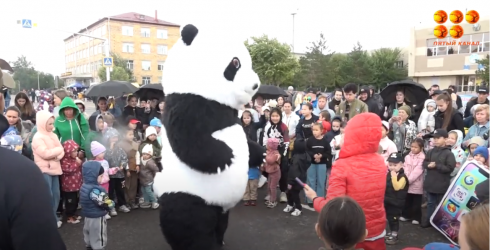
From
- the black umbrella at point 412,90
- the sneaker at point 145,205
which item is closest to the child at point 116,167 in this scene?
the sneaker at point 145,205

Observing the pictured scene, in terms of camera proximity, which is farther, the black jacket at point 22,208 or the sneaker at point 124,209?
the sneaker at point 124,209

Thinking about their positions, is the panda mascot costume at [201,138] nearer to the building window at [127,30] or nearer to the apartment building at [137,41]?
the apartment building at [137,41]

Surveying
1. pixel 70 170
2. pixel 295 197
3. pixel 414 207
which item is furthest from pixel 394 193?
pixel 70 170

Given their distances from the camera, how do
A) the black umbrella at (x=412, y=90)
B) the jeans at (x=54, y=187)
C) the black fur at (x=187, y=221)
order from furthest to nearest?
1. the black umbrella at (x=412, y=90)
2. the jeans at (x=54, y=187)
3. the black fur at (x=187, y=221)

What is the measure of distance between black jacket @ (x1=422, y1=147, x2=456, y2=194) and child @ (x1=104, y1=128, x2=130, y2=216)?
14.0ft

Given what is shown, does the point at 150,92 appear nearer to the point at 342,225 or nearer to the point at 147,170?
the point at 147,170

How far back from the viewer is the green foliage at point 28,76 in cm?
4784

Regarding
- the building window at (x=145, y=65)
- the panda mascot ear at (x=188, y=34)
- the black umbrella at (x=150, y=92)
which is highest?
the building window at (x=145, y=65)

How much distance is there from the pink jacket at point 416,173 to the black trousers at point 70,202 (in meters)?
4.67

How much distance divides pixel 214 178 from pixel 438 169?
3.10 metres

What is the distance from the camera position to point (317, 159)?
17.3 ft

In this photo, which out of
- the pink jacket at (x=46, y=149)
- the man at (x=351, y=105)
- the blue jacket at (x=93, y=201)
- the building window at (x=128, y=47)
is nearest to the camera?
the blue jacket at (x=93, y=201)

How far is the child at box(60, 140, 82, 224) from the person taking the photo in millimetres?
4789

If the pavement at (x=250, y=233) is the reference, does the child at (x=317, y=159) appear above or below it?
above
